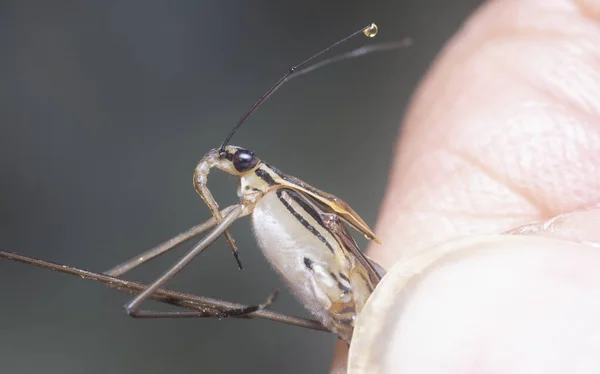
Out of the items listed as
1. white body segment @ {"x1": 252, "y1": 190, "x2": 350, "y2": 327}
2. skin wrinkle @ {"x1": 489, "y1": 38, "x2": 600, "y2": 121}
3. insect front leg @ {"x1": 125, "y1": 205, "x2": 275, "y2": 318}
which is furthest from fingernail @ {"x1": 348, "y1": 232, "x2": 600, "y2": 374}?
skin wrinkle @ {"x1": 489, "y1": 38, "x2": 600, "y2": 121}

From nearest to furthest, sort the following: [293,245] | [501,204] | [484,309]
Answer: [484,309] → [293,245] → [501,204]

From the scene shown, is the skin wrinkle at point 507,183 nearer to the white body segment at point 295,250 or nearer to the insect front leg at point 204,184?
the white body segment at point 295,250

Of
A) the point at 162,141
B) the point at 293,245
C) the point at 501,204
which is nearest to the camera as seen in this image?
the point at 293,245

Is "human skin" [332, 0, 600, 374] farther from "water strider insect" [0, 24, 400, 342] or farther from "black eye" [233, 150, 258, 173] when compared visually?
"black eye" [233, 150, 258, 173]

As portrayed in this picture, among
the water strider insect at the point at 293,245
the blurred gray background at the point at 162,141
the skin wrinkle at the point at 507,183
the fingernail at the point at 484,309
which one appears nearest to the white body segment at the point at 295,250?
the water strider insect at the point at 293,245

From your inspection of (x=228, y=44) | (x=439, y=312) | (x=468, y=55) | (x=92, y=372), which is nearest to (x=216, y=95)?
(x=228, y=44)

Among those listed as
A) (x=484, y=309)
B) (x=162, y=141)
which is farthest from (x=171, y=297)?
(x=162, y=141)

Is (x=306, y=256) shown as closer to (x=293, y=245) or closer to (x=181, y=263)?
(x=293, y=245)
